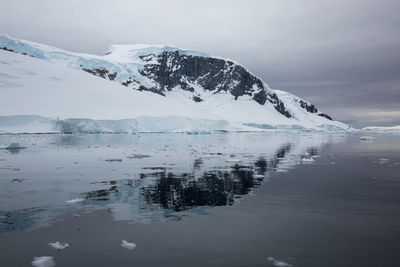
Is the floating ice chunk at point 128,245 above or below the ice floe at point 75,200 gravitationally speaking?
above

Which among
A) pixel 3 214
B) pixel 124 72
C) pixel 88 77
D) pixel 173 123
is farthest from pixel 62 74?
pixel 3 214

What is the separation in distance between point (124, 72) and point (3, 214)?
110 metres

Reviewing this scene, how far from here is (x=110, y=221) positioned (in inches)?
246

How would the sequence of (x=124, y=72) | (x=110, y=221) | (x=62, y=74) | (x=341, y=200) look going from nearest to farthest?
1. (x=110, y=221)
2. (x=341, y=200)
3. (x=62, y=74)
4. (x=124, y=72)

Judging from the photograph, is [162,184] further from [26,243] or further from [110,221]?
[26,243]

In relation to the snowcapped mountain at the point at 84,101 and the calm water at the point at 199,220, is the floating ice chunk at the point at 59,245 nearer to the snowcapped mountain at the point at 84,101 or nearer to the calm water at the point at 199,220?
the calm water at the point at 199,220

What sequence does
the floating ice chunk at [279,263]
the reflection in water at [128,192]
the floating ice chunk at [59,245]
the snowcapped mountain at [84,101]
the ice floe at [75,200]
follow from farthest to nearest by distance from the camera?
the snowcapped mountain at [84,101] < the ice floe at [75,200] < the reflection in water at [128,192] < the floating ice chunk at [59,245] < the floating ice chunk at [279,263]

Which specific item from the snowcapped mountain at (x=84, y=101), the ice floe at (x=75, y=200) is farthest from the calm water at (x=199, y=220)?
the snowcapped mountain at (x=84, y=101)

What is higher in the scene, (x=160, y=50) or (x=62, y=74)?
(x=160, y=50)

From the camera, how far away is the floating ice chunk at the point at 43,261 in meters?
4.27

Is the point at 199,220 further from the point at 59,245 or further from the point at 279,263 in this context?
the point at 59,245

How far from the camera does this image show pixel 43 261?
4355 millimetres

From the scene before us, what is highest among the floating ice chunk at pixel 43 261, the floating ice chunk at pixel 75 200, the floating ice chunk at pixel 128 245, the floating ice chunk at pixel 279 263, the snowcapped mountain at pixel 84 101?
the snowcapped mountain at pixel 84 101

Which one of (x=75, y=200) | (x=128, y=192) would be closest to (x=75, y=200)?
(x=75, y=200)
